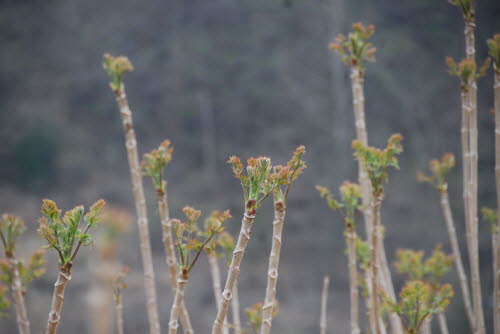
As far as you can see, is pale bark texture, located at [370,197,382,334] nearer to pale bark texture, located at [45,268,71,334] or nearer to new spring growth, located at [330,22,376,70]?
new spring growth, located at [330,22,376,70]

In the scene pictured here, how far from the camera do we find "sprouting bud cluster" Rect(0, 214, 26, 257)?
2.89 ft

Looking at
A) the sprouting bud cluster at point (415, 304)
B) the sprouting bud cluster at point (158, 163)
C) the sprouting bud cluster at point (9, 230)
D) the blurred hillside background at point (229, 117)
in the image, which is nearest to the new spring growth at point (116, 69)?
the sprouting bud cluster at point (158, 163)

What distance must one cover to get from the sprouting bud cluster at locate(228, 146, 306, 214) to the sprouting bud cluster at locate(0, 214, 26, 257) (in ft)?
1.86

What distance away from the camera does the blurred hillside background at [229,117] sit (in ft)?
17.8

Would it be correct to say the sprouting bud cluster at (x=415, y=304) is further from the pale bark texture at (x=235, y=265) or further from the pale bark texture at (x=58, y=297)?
the pale bark texture at (x=58, y=297)

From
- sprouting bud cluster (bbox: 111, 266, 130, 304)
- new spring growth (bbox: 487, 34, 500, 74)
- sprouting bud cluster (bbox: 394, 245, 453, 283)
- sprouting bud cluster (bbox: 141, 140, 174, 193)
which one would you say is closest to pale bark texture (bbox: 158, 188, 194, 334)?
sprouting bud cluster (bbox: 141, 140, 174, 193)

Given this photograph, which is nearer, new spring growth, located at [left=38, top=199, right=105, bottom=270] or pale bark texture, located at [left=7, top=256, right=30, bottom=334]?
new spring growth, located at [left=38, top=199, right=105, bottom=270]

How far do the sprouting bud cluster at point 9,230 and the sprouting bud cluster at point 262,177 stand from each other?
567mm

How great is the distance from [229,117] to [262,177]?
254 inches

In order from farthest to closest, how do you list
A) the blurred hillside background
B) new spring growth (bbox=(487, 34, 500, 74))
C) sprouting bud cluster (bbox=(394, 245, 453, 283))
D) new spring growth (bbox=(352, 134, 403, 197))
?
1. the blurred hillside background
2. sprouting bud cluster (bbox=(394, 245, 453, 283))
3. new spring growth (bbox=(487, 34, 500, 74))
4. new spring growth (bbox=(352, 134, 403, 197))

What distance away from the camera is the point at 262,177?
648 millimetres

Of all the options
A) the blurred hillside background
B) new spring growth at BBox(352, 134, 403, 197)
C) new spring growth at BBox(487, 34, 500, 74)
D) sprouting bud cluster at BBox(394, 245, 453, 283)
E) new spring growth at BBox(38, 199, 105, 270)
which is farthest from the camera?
the blurred hillside background

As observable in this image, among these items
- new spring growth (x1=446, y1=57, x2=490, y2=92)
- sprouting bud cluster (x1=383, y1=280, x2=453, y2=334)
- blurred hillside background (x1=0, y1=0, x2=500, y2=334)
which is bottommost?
sprouting bud cluster (x1=383, y1=280, x2=453, y2=334)

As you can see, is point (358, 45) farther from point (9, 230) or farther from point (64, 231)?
point (9, 230)
